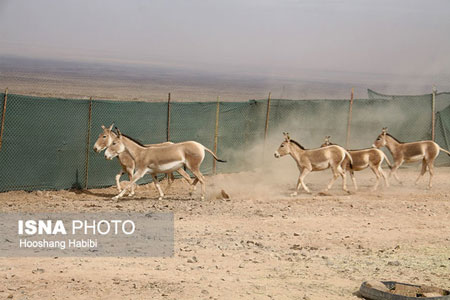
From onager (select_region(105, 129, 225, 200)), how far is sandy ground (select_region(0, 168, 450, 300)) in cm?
80

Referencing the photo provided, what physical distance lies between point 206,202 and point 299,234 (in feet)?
13.7

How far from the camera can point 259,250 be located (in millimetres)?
12648

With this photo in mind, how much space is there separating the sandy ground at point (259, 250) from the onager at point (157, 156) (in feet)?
2.62

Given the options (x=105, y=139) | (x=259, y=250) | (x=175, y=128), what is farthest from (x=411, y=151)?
(x=259, y=250)

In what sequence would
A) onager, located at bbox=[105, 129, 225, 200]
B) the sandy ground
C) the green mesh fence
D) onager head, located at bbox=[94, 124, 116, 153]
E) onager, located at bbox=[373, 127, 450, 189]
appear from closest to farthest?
the sandy ground < the green mesh fence < onager, located at bbox=[105, 129, 225, 200] < onager head, located at bbox=[94, 124, 116, 153] < onager, located at bbox=[373, 127, 450, 189]

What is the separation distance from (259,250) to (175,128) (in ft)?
33.2

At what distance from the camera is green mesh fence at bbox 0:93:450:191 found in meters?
18.3

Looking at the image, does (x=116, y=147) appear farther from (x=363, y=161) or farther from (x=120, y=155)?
(x=363, y=161)

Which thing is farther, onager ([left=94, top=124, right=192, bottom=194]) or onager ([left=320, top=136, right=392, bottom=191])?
onager ([left=320, top=136, right=392, bottom=191])

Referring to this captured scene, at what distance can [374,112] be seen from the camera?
2750 cm

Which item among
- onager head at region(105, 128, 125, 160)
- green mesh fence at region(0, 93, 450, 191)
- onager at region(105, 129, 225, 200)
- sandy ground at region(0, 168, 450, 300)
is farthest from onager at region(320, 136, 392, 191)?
onager head at region(105, 128, 125, 160)

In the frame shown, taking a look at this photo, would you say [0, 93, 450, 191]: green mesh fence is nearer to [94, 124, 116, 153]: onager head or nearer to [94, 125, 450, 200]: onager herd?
[94, 125, 450, 200]: onager herd

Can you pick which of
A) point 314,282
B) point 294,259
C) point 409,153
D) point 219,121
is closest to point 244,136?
point 219,121

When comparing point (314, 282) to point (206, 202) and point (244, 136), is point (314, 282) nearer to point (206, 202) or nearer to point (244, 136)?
point (206, 202)
